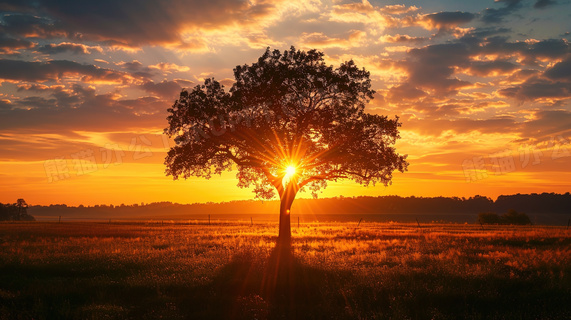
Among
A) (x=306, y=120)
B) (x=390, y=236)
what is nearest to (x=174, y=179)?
(x=306, y=120)

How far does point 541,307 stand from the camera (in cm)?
1258

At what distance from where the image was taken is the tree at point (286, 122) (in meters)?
29.9

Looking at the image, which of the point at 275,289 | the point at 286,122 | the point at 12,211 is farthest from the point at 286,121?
the point at 12,211

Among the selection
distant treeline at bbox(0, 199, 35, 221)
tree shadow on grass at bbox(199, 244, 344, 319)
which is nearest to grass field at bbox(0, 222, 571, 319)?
tree shadow on grass at bbox(199, 244, 344, 319)

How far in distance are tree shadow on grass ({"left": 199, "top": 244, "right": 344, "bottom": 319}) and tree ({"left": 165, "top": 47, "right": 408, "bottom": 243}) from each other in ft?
41.5

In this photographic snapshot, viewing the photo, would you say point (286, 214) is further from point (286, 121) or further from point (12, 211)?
point (12, 211)

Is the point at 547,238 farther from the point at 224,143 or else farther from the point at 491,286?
the point at 224,143

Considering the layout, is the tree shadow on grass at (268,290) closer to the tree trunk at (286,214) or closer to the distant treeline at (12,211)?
the tree trunk at (286,214)

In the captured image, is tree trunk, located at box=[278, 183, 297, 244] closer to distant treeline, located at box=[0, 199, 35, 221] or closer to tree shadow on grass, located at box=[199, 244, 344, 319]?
tree shadow on grass, located at box=[199, 244, 344, 319]

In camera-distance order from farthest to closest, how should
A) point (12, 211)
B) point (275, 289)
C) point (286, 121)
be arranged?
point (12, 211) → point (286, 121) → point (275, 289)

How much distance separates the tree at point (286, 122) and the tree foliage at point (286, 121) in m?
0.07

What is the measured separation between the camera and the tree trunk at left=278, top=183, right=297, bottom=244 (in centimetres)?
3108

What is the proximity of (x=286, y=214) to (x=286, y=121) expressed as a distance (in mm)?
7439

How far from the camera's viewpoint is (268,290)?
1461cm
